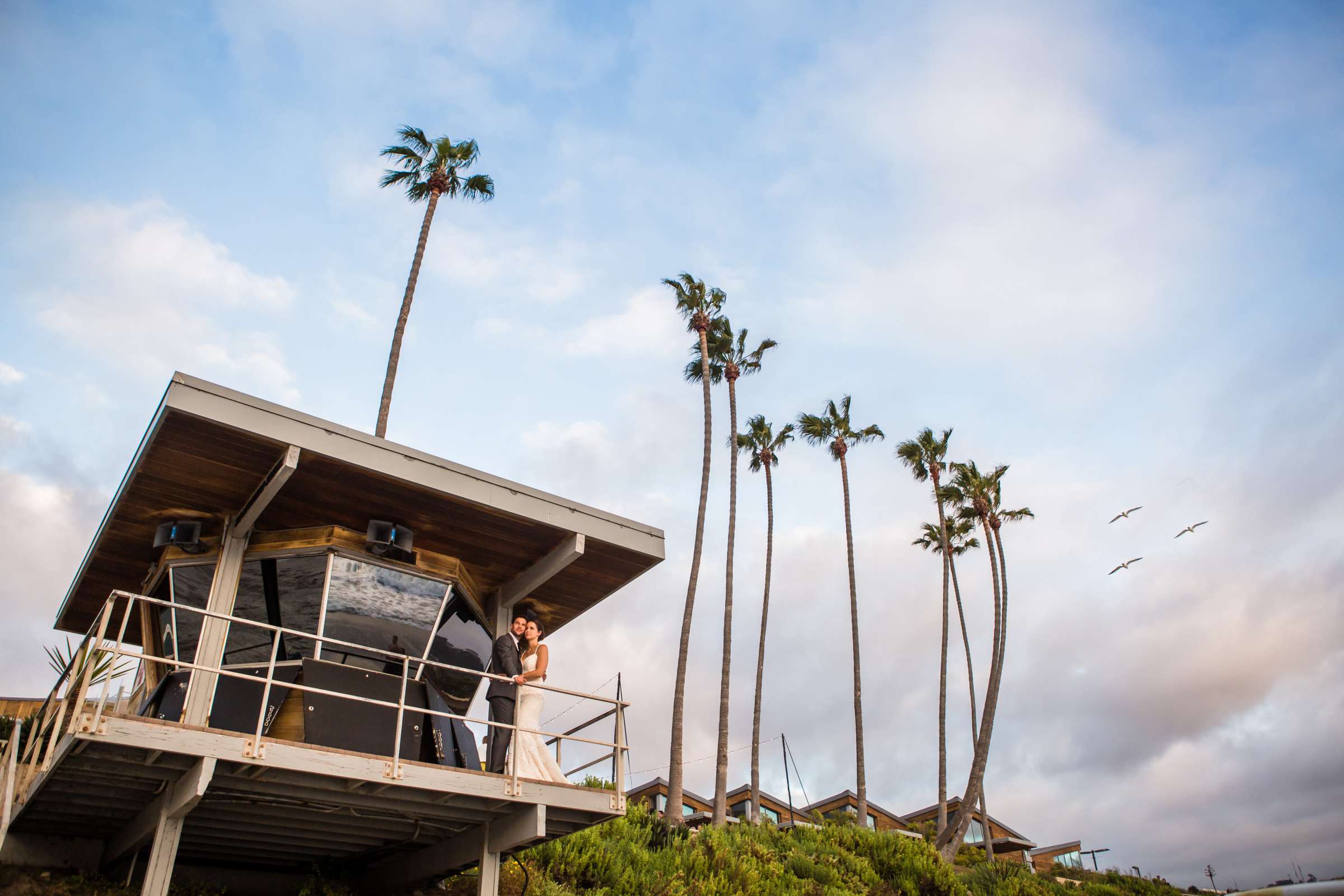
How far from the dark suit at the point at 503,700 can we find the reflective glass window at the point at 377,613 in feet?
3.64

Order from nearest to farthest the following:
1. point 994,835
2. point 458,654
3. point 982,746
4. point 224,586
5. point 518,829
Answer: point 518,829 → point 224,586 → point 458,654 → point 982,746 → point 994,835

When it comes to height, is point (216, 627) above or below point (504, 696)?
above

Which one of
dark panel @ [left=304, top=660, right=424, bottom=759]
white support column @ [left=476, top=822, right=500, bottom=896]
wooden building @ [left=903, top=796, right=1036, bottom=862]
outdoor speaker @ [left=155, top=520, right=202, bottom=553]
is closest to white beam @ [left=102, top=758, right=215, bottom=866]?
dark panel @ [left=304, top=660, right=424, bottom=759]

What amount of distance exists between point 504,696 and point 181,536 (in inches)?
161

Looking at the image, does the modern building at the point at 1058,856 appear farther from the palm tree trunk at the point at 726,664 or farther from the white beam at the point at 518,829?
the white beam at the point at 518,829

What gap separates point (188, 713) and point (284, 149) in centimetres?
954

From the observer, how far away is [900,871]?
2058 centimetres

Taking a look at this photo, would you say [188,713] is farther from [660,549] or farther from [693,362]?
[693,362]

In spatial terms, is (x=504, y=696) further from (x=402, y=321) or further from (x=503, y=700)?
(x=402, y=321)

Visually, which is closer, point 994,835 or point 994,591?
point 994,591

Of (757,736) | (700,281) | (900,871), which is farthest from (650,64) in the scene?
(757,736)

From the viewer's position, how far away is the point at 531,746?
30.8 feet

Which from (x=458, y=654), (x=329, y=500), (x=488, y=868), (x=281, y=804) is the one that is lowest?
(x=488, y=868)

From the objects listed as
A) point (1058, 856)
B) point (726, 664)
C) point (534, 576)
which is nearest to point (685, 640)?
point (726, 664)
